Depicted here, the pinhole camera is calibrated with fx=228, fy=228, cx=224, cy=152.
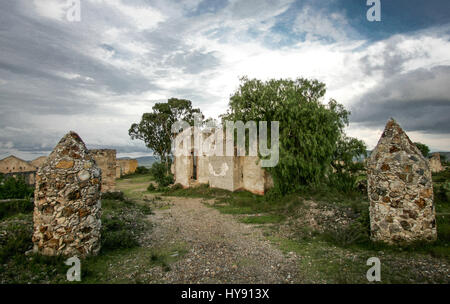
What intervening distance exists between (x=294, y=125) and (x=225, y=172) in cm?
591

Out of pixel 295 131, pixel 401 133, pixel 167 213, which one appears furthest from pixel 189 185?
Result: pixel 401 133

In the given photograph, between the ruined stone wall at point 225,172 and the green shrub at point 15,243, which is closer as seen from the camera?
the green shrub at point 15,243

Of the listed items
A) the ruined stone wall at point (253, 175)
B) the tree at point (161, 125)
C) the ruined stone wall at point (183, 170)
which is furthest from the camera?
the tree at point (161, 125)

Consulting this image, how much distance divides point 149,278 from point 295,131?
863 centimetres

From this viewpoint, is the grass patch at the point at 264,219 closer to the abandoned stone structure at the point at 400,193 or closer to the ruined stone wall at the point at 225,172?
the abandoned stone structure at the point at 400,193

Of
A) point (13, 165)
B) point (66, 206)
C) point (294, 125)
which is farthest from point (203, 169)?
point (13, 165)

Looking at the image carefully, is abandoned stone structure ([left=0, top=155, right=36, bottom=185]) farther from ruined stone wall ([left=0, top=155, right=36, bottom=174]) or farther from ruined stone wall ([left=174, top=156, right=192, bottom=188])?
ruined stone wall ([left=174, top=156, right=192, bottom=188])

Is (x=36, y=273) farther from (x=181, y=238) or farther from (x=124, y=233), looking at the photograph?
(x=181, y=238)

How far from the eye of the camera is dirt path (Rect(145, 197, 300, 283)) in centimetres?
420

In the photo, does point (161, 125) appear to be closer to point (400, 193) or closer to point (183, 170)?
point (183, 170)

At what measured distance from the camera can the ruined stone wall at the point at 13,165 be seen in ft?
59.7

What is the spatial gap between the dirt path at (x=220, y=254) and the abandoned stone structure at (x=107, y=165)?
18.3 ft

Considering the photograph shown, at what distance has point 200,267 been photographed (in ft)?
15.0

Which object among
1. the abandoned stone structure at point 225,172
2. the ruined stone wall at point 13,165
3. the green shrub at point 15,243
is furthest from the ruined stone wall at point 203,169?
the ruined stone wall at point 13,165
